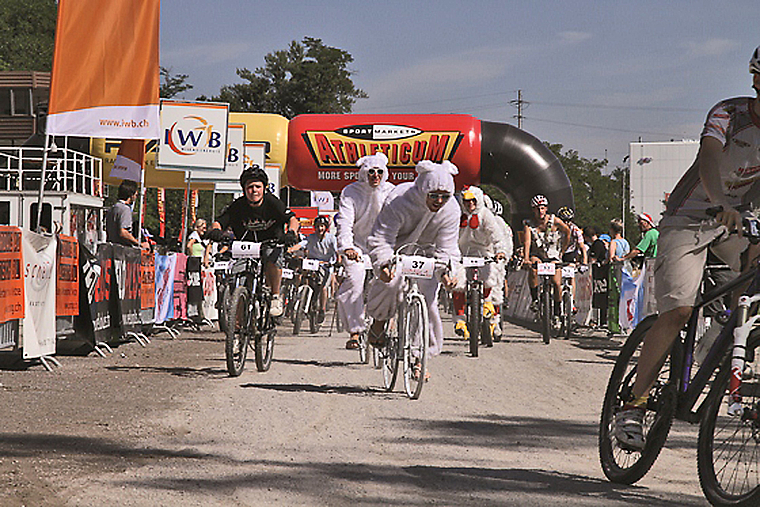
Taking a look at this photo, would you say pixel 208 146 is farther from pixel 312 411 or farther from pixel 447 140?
pixel 312 411

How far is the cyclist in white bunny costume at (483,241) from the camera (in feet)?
50.2

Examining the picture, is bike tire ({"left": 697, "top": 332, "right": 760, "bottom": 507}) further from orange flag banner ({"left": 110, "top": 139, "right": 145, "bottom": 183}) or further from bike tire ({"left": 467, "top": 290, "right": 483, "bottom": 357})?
orange flag banner ({"left": 110, "top": 139, "right": 145, "bottom": 183})

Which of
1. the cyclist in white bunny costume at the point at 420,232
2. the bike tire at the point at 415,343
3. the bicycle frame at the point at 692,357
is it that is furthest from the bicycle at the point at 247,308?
the bicycle frame at the point at 692,357

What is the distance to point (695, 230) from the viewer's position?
17.4 ft

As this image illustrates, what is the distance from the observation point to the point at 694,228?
530 centimetres

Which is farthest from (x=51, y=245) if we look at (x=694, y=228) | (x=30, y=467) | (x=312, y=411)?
(x=694, y=228)

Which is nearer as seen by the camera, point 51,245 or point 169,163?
point 51,245

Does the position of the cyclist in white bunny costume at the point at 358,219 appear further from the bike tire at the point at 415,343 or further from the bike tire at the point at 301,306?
the bike tire at the point at 301,306

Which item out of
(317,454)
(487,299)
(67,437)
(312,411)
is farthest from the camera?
(487,299)

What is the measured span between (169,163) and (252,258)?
11833 millimetres

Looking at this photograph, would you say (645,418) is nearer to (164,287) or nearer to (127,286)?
(127,286)

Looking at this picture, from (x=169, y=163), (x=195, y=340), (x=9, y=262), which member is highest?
(x=169, y=163)

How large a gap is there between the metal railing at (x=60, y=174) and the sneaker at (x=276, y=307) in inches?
579

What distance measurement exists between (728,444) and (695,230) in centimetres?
111
